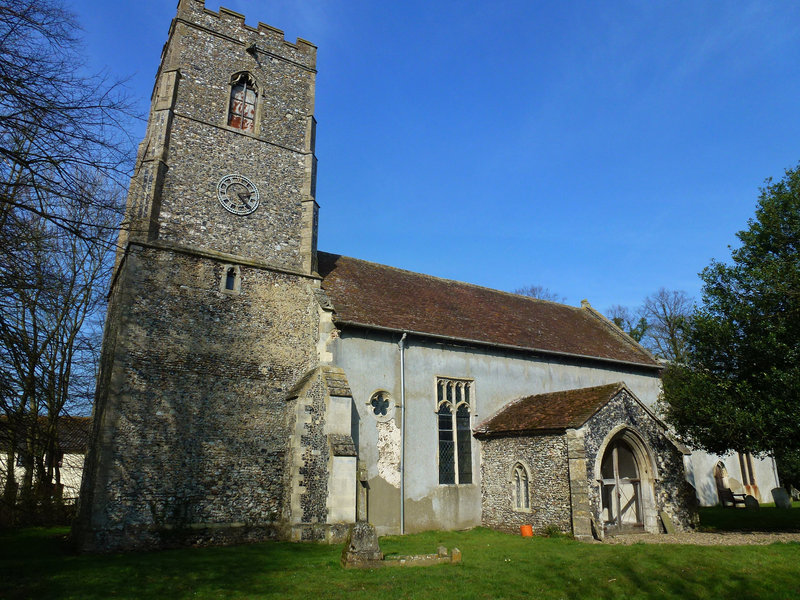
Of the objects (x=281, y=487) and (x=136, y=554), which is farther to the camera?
(x=281, y=487)

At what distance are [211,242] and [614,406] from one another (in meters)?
12.6

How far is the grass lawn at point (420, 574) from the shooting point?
8891 mm

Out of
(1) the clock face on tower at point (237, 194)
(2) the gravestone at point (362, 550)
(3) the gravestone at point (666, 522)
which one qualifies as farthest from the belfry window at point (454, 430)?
(1) the clock face on tower at point (237, 194)

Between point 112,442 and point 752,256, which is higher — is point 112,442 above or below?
below

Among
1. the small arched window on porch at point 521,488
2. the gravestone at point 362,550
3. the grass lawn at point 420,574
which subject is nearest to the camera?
the grass lawn at point 420,574

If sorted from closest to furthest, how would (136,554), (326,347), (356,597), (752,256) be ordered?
(356,597) < (136,554) < (326,347) < (752,256)

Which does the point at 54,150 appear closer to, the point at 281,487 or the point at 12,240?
the point at 12,240

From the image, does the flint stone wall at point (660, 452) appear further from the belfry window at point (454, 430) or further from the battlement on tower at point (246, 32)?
the battlement on tower at point (246, 32)

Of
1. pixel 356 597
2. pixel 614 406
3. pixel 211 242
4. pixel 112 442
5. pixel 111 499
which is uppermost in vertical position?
pixel 211 242

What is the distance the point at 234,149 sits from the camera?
56.6 ft

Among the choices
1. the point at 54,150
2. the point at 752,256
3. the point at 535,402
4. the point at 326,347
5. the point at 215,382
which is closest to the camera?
the point at 54,150

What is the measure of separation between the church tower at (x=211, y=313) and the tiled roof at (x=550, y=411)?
6.05 metres

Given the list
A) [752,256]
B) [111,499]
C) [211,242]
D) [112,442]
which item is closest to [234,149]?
[211,242]

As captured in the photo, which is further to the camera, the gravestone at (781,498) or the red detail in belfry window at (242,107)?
the gravestone at (781,498)
